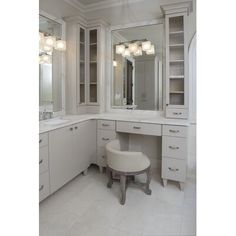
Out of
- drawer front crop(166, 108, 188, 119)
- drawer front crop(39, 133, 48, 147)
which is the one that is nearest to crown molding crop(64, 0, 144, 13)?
drawer front crop(166, 108, 188, 119)

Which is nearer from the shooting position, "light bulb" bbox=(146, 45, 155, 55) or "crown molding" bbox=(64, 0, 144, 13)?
"crown molding" bbox=(64, 0, 144, 13)

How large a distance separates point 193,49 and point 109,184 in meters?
2.35

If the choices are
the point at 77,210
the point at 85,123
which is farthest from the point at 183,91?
the point at 77,210

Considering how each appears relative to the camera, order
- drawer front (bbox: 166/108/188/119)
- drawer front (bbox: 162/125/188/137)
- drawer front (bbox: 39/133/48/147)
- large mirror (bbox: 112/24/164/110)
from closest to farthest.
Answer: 1. drawer front (bbox: 39/133/48/147)
2. drawer front (bbox: 162/125/188/137)
3. drawer front (bbox: 166/108/188/119)
4. large mirror (bbox: 112/24/164/110)

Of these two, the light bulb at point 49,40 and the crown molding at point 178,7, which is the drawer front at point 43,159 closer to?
the light bulb at point 49,40

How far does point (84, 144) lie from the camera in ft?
9.53

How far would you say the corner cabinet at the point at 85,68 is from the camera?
3225mm

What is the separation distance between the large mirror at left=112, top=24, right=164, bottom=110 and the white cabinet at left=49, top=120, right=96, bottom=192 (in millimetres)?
857

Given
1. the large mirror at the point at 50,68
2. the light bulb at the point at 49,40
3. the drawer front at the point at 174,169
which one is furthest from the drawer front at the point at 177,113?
the light bulb at the point at 49,40

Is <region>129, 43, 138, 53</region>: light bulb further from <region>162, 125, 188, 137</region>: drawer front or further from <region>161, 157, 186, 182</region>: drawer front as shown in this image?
<region>161, 157, 186, 182</region>: drawer front

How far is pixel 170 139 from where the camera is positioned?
2.56 m

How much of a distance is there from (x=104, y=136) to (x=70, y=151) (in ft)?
2.01

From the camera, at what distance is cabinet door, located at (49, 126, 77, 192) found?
228 cm
